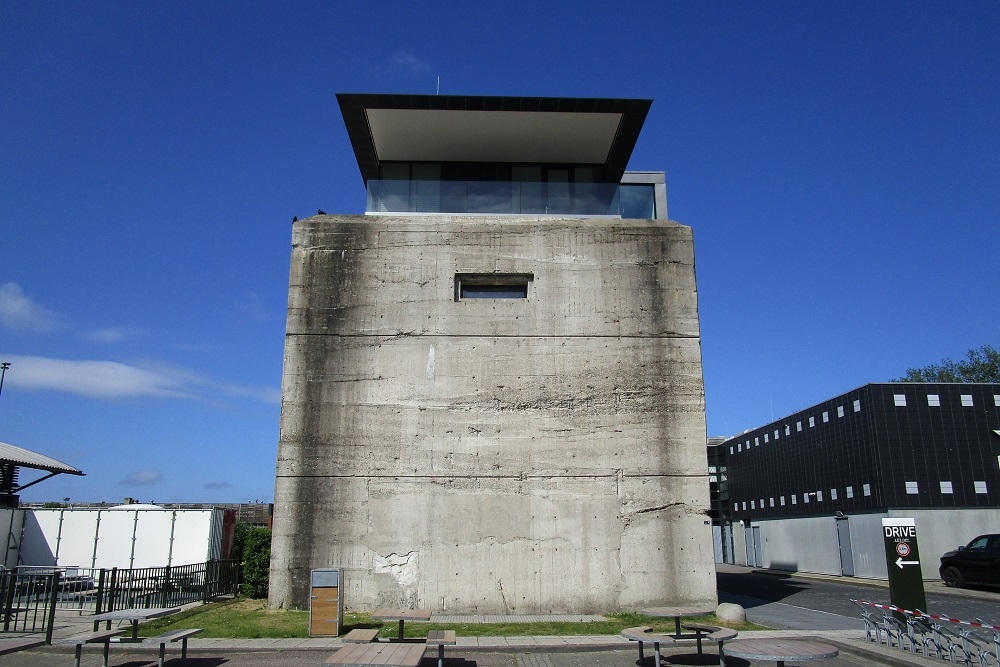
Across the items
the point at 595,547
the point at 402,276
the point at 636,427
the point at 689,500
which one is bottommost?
the point at 595,547

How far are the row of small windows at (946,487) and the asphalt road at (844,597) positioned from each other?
3772 mm

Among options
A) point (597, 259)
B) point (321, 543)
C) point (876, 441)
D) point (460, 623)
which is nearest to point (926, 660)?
point (460, 623)

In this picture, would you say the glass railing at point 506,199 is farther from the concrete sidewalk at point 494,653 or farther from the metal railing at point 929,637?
the metal railing at point 929,637

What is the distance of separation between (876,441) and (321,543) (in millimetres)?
21906

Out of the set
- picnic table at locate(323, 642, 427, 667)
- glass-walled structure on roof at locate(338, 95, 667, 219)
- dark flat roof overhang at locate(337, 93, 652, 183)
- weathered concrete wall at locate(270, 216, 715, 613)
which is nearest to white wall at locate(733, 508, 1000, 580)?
weathered concrete wall at locate(270, 216, 715, 613)

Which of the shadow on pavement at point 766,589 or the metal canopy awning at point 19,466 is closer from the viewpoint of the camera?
the shadow on pavement at point 766,589

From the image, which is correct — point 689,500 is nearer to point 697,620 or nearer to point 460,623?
point 697,620

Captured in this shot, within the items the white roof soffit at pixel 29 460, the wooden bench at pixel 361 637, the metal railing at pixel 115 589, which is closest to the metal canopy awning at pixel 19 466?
the white roof soffit at pixel 29 460

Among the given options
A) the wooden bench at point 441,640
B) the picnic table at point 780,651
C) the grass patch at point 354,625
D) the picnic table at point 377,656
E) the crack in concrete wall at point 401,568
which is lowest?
the grass patch at point 354,625

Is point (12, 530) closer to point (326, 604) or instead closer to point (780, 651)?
point (326, 604)

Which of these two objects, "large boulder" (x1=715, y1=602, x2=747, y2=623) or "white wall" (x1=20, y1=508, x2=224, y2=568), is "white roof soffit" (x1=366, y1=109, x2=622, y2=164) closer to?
"large boulder" (x1=715, y1=602, x2=747, y2=623)

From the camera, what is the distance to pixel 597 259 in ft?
55.5

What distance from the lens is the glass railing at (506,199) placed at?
1778 centimetres

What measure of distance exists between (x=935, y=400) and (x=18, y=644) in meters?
29.5
